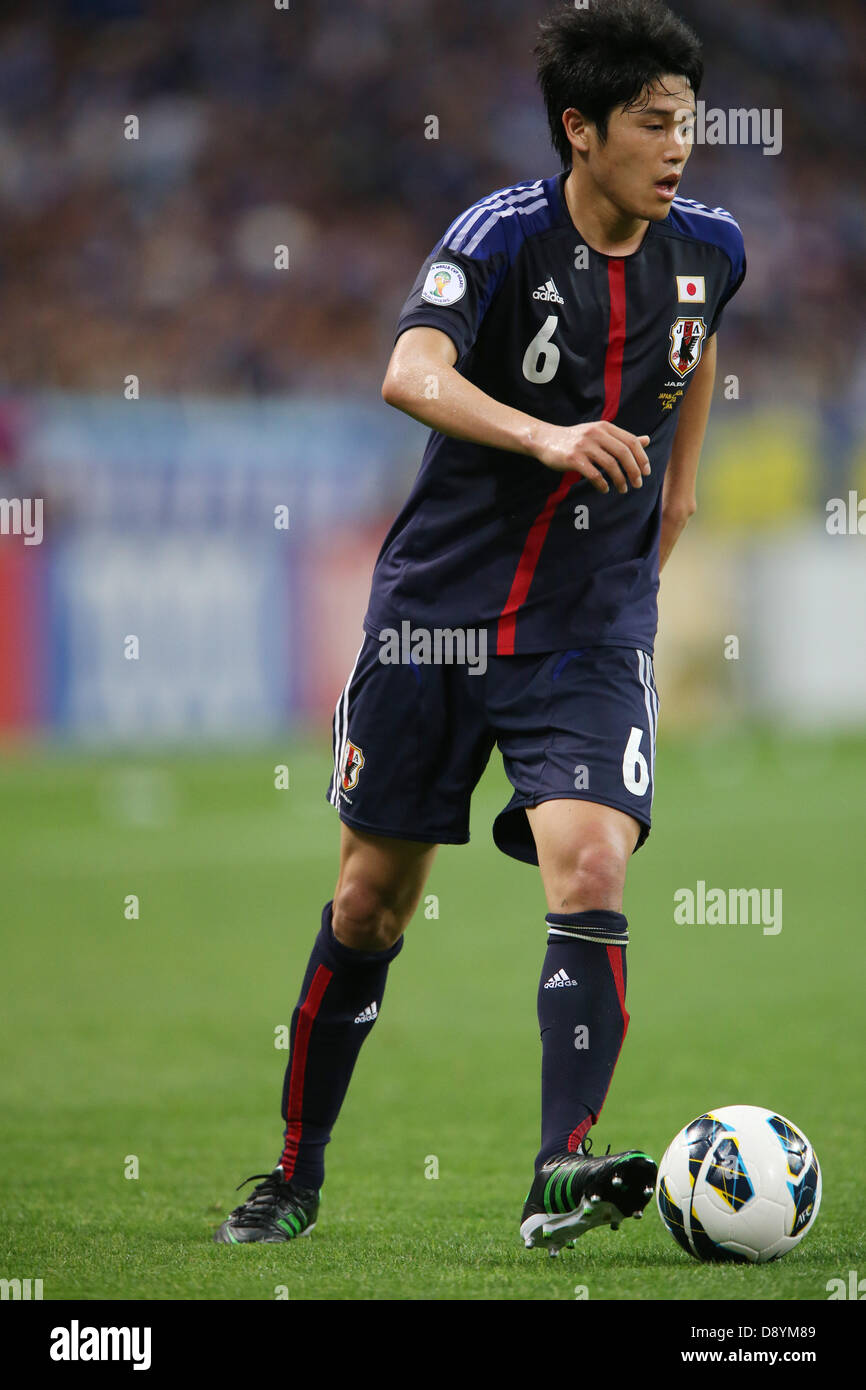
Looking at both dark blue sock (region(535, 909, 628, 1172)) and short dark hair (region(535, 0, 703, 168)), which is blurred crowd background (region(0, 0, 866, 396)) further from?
dark blue sock (region(535, 909, 628, 1172))

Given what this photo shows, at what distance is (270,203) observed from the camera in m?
21.6

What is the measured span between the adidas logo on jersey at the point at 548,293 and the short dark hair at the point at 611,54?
0.93 ft

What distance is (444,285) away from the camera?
3281mm

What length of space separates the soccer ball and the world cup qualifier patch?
62.7 inches

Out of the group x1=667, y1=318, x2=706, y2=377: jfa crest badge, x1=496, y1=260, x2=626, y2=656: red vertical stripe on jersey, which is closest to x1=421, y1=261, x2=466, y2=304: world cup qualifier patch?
x1=496, y1=260, x2=626, y2=656: red vertical stripe on jersey

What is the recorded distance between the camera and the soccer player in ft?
10.6

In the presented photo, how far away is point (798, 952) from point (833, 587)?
33.0ft

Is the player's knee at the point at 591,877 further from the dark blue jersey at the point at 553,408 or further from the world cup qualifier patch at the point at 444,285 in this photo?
the world cup qualifier patch at the point at 444,285

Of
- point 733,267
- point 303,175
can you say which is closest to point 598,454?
point 733,267

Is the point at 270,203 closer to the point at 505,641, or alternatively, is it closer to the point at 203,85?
the point at 203,85

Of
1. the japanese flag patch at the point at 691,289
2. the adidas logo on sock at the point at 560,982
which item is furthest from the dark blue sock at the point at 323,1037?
the japanese flag patch at the point at 691,289

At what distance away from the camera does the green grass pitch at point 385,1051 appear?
130 inches

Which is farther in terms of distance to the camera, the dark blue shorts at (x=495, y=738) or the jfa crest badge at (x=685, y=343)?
the jfa crest badge at (x=685, y=343)
